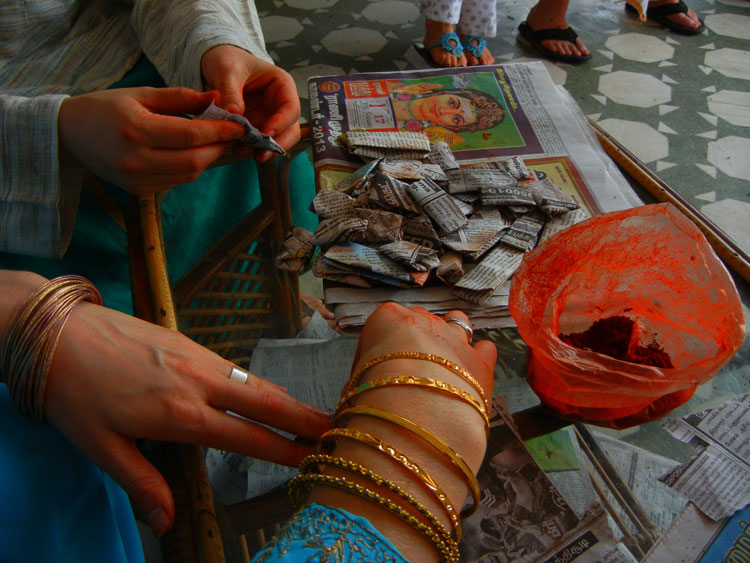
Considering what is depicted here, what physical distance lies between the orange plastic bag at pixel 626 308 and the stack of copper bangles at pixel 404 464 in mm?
140

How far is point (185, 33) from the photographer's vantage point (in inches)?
28.4

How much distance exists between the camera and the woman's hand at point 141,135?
0.53 metres

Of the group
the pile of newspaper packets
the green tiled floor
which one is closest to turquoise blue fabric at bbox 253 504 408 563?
the pile of newspaper packets

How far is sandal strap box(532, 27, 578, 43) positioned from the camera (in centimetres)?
202

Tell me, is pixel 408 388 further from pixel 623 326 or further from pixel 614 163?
pixel 614 163

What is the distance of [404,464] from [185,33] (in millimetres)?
678

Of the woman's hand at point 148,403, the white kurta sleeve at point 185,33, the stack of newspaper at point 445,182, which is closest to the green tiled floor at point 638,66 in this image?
the stack of newspaper at point 445,182

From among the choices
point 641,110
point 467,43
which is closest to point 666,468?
point 641,110

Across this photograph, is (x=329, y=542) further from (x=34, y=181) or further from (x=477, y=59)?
(x=477, y=59)

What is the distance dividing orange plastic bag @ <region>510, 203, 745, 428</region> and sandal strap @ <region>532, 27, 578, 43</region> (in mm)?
1747

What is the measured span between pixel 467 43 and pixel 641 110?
26.9 inches

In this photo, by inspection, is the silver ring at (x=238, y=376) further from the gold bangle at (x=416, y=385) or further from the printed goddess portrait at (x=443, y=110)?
the printed goddess portrait at (x=443, y=110)

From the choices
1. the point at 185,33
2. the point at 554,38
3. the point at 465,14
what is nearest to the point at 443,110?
the point at 185,33

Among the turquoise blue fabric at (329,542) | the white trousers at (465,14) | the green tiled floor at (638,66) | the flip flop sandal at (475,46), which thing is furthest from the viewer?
the flip flop sandal at (475,46)
